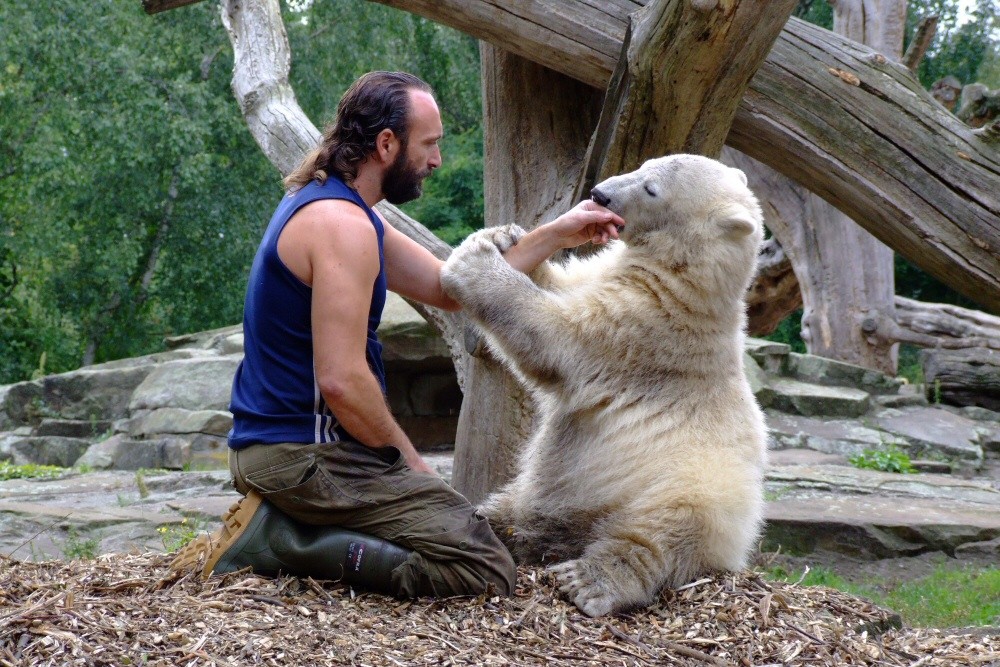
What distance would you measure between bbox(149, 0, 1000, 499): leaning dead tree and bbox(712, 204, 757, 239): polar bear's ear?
0.42 metres

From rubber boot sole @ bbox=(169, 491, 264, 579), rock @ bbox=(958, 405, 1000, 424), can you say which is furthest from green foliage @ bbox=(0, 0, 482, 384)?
rubber boot sole @ bbox=(169, 491, 264, 579)

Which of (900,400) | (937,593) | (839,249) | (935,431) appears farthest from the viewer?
(839,249)

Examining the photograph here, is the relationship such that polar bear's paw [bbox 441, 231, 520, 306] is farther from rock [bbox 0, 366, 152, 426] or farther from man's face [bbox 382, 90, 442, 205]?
rock [bbox 0, 366, 152, 426]

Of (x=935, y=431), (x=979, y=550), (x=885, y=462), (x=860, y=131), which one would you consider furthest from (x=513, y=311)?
(x=935, y=431)

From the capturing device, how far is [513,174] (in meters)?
4.71

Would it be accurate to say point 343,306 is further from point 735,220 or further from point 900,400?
point 900,400

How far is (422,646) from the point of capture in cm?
304

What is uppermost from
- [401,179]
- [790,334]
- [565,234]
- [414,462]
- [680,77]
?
[680,77]

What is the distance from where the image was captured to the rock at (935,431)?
10.0m

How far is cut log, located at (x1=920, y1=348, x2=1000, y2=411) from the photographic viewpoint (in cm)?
1202

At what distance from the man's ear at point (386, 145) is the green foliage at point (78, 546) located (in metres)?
2.33

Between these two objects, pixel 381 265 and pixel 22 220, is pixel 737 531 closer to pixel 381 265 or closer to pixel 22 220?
pixel 381 265

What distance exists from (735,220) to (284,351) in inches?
68.8

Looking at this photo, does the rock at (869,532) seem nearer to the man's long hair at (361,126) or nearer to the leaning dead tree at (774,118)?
the leaning dead tree at (774,118)
